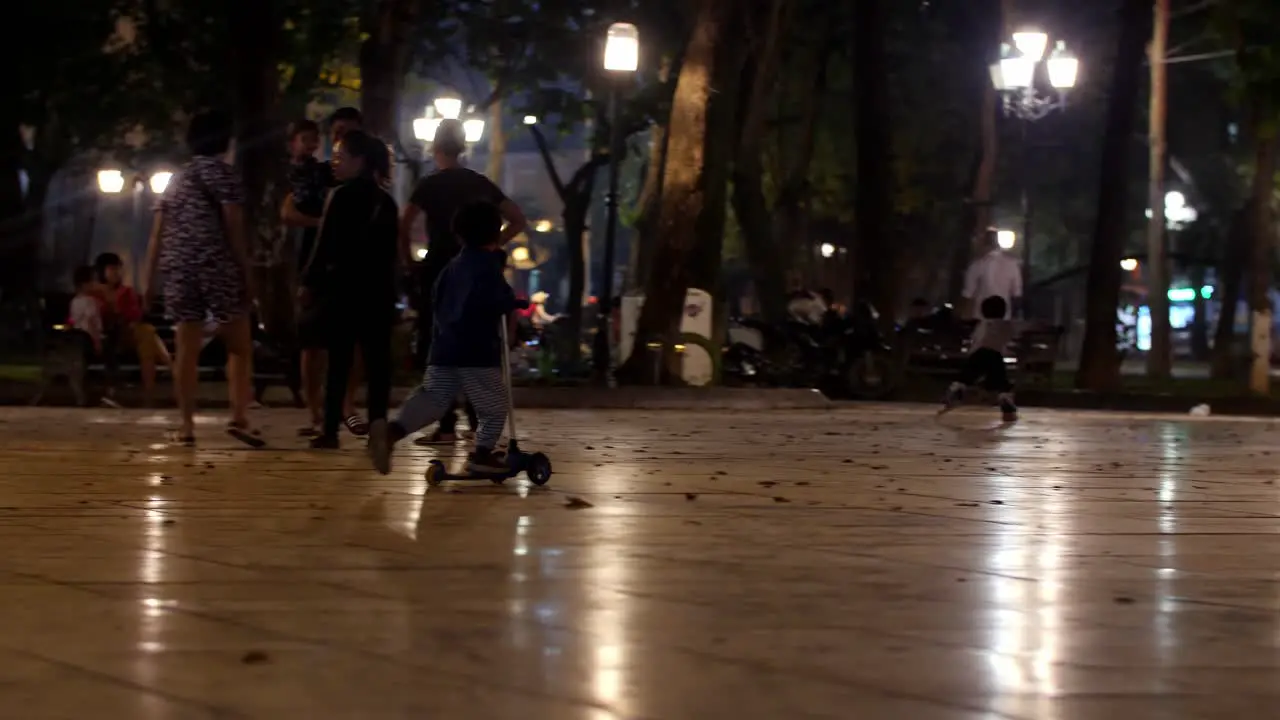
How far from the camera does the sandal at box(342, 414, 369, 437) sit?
10852mm

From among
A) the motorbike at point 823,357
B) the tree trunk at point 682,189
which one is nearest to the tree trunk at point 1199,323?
the motorbike at point 823,357

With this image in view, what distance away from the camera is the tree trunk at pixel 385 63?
2298cm

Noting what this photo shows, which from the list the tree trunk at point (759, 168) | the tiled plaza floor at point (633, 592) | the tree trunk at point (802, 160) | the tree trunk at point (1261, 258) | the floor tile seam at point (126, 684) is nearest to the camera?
the floor tile seam at point (126, 684)

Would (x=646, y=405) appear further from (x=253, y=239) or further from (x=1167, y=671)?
(x=1167, y=671)

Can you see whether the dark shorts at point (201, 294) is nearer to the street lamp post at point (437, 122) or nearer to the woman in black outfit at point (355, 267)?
the woman in black outfit at point (355, 267)

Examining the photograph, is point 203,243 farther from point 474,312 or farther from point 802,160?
point 802,160

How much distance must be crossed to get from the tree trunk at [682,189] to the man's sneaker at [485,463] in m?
11.3

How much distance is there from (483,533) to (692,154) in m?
13.5

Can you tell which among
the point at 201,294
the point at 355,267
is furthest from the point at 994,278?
the point at 201,294

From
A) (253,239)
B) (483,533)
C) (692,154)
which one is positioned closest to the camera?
(483,533)

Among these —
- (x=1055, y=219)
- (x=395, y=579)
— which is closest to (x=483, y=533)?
(x=395, y=579)

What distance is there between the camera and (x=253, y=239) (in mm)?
23375

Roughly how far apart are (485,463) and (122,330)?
10.2 metres

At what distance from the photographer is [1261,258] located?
27.5 meters
